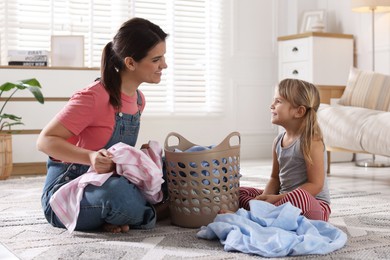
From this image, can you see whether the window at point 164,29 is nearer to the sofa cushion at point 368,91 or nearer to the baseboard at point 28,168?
the baseboard at point 28,168

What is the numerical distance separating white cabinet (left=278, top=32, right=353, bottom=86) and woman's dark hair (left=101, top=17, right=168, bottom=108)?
9.79 ft

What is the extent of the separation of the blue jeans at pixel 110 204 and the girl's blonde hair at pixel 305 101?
0.59 metres

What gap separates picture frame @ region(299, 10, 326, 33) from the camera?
5.13 meters

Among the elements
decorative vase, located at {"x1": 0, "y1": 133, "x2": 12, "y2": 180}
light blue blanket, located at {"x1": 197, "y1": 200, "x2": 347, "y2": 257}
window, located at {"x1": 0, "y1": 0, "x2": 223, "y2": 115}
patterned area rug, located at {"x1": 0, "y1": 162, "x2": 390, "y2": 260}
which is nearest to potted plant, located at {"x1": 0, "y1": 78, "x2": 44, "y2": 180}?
decorative vase, located at {"x1": 0, "y1": 133, "x2": 12, "y2": 180}

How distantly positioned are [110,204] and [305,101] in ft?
2.55

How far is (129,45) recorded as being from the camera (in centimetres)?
206

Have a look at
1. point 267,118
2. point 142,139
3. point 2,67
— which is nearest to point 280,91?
point 2,67

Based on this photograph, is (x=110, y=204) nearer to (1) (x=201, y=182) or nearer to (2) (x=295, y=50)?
(1) (x=201, y=182)

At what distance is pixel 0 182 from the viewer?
364 cm

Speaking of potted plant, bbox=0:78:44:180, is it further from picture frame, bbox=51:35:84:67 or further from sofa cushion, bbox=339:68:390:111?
sofa cushion, bbox=339:68:390:111

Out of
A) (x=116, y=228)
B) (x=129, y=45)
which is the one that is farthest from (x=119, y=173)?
(x=129, y=45)

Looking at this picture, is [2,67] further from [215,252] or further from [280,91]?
[215,252]

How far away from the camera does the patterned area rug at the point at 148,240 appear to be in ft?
5.51

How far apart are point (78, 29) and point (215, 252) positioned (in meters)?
3.38
